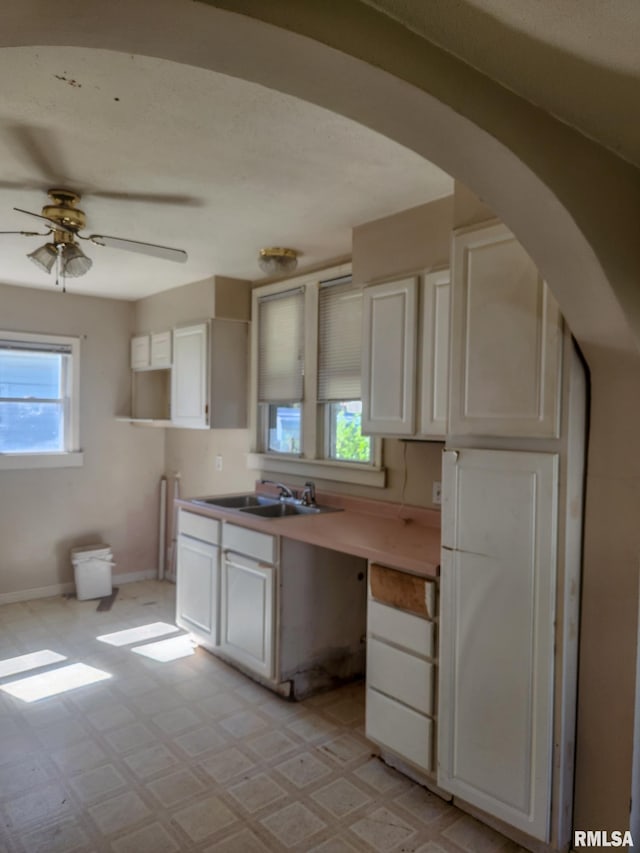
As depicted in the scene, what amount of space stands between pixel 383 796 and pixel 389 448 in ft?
5.32

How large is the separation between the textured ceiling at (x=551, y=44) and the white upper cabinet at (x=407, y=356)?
113 centimetres

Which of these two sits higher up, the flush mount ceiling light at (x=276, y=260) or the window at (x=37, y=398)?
the flush mount ceiling light at (x=276, y=260)

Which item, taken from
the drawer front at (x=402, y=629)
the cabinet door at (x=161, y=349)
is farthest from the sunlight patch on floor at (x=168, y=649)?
the cabinet door at (x=161, y=349)

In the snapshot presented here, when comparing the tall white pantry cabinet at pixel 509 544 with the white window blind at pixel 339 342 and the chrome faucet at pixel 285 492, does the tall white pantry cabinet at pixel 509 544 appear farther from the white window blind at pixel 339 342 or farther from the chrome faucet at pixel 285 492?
the chrome faucet at pixel 285 492

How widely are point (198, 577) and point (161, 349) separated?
1.87 meters

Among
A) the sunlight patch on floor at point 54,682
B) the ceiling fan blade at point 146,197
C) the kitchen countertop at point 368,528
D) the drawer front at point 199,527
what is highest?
the ceiling fan blade at point 146,197

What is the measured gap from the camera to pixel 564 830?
1.89 m

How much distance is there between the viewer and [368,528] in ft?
9.50

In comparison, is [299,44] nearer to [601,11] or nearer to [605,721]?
[601,11]

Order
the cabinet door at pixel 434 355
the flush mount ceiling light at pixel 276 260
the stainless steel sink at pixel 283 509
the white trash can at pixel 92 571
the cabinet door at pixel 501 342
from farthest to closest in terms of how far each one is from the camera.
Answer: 1. the white trash can at pixel 92 571
2. the stainless steel sink at pixel 283 509
3. the flush mount ceiling light at pixel 276 260
4. the cabinet door at pixel 434 355
5. the cabinet door at pixel 501 342

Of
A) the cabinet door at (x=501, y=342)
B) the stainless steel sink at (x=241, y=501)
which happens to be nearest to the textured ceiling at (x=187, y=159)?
the cabinet door at (x=501, y=342)

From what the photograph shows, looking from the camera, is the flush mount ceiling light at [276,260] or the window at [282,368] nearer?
the flush mount ceiling light at [276,260]

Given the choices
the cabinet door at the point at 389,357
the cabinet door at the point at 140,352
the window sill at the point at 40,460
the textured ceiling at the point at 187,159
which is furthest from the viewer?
the cabinet door at the point at 140,352

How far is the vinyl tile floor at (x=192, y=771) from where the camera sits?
80.4 inches
